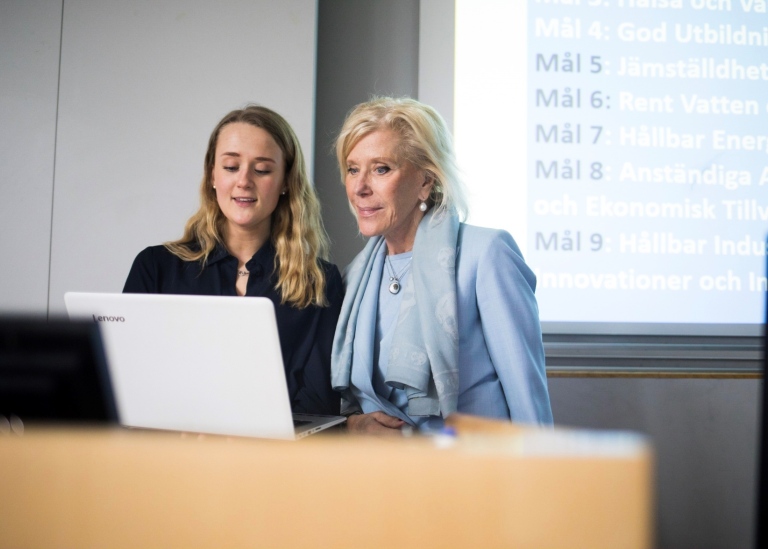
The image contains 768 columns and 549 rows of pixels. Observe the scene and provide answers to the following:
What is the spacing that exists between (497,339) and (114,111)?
1814 mm

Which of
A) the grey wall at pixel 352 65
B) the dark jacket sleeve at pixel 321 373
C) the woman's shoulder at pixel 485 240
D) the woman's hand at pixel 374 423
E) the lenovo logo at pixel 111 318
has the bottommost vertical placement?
the woman's hand at pixel 374 423

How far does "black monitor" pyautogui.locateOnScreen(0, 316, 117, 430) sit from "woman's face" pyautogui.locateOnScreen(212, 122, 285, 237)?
1.26m

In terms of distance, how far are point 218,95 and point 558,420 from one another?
76.7 inches

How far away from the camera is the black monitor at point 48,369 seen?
801 mm

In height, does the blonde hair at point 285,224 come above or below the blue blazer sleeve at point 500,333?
above

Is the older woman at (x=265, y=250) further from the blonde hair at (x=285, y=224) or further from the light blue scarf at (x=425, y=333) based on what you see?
the light blue scarf at (x=425, y=333)

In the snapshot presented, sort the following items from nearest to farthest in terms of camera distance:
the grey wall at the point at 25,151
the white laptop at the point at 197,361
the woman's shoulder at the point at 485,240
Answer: the white laptop at the point at 197,361, the woman's shoulder at the point at 485,240, the grey wall at the point at 25,151

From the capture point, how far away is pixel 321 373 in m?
1.94

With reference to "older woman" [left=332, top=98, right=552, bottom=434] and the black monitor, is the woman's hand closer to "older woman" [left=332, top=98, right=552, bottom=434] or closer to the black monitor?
"older woman" [left=332, top=98, right=552, bottom=434]

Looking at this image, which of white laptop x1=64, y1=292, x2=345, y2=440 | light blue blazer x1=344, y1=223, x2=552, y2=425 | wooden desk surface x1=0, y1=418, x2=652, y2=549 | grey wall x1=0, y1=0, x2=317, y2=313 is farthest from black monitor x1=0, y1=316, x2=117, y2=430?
grey wall x1=0, y1=0, x2=317, y2=313

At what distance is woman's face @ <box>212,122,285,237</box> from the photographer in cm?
206

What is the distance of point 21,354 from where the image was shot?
0.81m

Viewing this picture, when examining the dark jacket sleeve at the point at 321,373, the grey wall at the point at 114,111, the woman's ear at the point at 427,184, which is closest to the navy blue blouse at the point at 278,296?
the dark jacket sleeve at the point at 321,373

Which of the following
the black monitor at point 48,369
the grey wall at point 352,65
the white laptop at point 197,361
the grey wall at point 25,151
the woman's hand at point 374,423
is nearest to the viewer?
the black monitor at point 48,369
